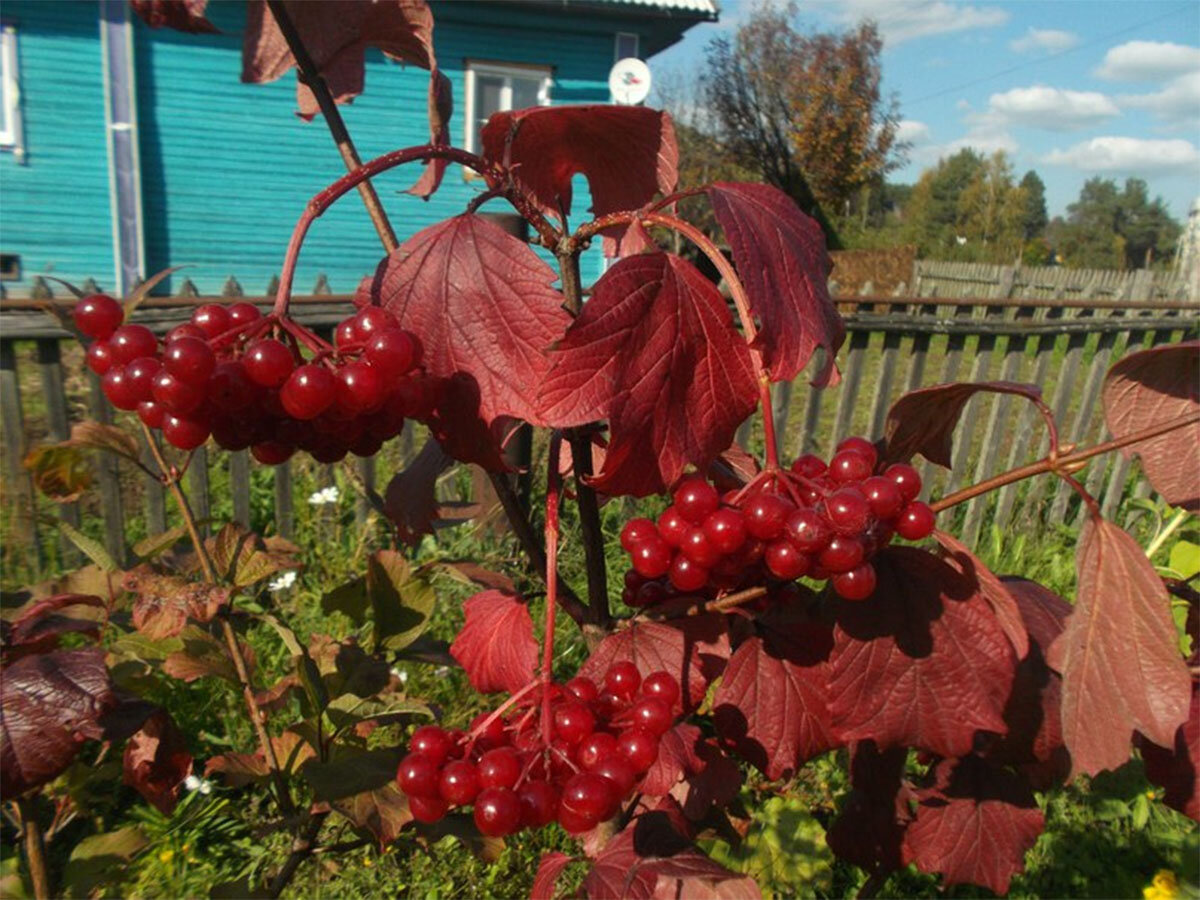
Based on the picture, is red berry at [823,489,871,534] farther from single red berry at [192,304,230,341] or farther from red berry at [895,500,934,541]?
single red berry at [192,304,230,341]

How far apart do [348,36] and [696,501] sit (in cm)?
64

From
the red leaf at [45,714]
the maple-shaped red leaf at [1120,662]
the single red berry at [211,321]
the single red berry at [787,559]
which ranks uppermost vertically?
the single red berry at [211,321]

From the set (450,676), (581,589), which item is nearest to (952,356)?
(581,589)

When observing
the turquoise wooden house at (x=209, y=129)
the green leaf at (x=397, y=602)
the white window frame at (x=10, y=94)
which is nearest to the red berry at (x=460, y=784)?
the green leaf at (x=397, y=602)

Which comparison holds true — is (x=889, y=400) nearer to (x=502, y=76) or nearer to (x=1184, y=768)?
(x=1184, y=768)

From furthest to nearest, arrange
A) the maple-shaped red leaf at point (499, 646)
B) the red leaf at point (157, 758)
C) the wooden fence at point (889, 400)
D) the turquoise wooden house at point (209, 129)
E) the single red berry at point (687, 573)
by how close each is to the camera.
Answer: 1. the turquoise wooden house at point (209, 129)
2. the wooden fence at point (889, 400)
3. the red leaf at point (157, 758)
4. the maple-shaped red leaf at point (499, 646)
5. the single red berry at point (687, 573)

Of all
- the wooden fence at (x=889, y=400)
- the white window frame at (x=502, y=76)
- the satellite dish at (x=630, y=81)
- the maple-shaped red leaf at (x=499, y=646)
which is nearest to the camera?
the maple-shaped red leaf at (x=499, y=646)

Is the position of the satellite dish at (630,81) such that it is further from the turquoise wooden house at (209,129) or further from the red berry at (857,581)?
the red berry at (857,581)

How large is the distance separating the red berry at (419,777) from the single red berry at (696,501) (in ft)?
0.92

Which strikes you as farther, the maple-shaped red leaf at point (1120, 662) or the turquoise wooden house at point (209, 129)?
the turquoise wooden house at point (209, 129)

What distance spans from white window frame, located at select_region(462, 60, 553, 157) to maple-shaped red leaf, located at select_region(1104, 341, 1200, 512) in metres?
10.3

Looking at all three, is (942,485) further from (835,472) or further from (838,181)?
(838,181)

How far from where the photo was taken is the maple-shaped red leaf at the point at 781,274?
2.15ft

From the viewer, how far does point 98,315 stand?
71 centimetres
